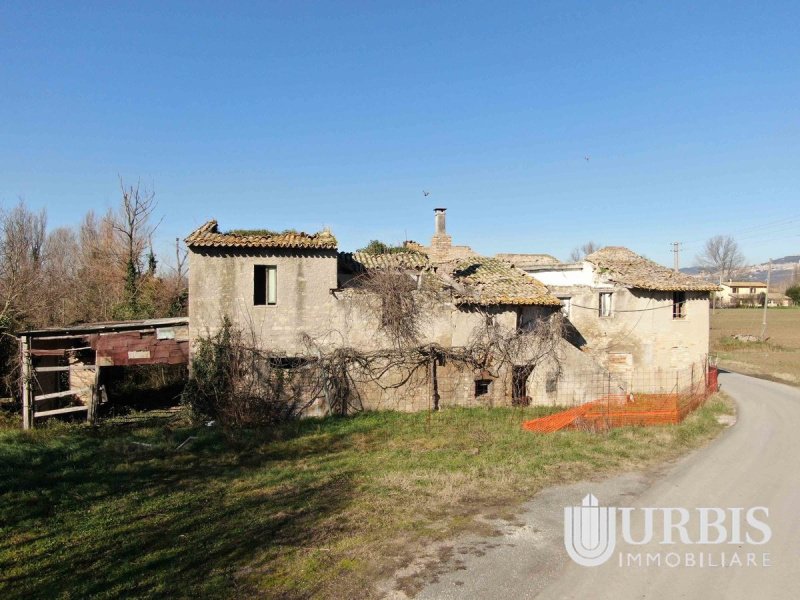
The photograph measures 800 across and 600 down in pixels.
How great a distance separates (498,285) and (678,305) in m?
9.59

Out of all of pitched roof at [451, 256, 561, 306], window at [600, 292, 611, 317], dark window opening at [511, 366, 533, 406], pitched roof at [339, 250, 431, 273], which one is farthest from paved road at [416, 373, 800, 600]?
pitched roof at [339, 250, 431, 273]

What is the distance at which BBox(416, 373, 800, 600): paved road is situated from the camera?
678 cm

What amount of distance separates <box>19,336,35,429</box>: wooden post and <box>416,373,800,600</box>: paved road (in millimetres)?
14362

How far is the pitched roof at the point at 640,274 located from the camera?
2295 cm

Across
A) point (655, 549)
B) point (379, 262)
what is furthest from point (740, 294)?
point (655, 549)

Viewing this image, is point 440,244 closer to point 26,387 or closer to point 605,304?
point 605,304

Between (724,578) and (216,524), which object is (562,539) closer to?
(724,578)

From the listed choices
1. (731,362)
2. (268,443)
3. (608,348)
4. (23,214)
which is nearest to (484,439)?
(268,443)

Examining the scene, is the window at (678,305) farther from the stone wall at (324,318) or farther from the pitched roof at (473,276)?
the stone wall at (324,318)

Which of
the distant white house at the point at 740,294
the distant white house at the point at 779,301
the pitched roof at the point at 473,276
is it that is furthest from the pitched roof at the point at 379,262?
the distant white house at the point at 779,301

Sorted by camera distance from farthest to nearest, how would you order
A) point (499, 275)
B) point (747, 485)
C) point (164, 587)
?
point (499, 275) → point (747, 485) → point (164, 587)

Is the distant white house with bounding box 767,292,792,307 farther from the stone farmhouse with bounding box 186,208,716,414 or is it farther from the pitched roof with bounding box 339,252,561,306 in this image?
the stone farmhouse with bounding box 186,208,716,414

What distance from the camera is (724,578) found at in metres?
7.06

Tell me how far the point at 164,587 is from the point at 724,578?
24.9 ft
